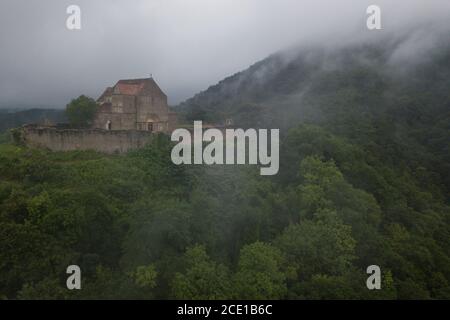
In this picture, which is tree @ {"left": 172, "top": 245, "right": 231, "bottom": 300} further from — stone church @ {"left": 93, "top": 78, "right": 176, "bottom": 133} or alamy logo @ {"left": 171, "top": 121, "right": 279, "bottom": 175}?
stone church @ {"left": 93, "top": 78, "right": 176, "bottom": 133}

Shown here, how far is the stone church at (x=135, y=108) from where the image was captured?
33125 mm

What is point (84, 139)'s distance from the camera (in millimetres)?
29750

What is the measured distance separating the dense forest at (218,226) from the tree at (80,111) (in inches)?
172

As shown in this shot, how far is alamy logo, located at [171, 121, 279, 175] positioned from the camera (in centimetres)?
2817

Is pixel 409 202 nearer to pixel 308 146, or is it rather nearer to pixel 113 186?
pixel 308 146

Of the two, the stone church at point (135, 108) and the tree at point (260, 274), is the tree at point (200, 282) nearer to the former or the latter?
the tree at point (260, 274)

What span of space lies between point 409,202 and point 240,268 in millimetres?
22487

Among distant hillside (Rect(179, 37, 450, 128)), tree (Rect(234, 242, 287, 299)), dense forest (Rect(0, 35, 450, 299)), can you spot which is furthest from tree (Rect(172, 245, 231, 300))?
distant hillside (Rect(179, 37, 450, 128))

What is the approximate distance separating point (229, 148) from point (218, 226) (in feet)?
24.6

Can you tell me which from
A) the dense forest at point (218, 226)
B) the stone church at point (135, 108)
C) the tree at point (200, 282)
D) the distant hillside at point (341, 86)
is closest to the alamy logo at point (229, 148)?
the dense forest at point (218, 226)

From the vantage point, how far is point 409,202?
120 ft

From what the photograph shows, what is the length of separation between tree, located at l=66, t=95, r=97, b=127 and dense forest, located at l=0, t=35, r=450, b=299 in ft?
14.3
